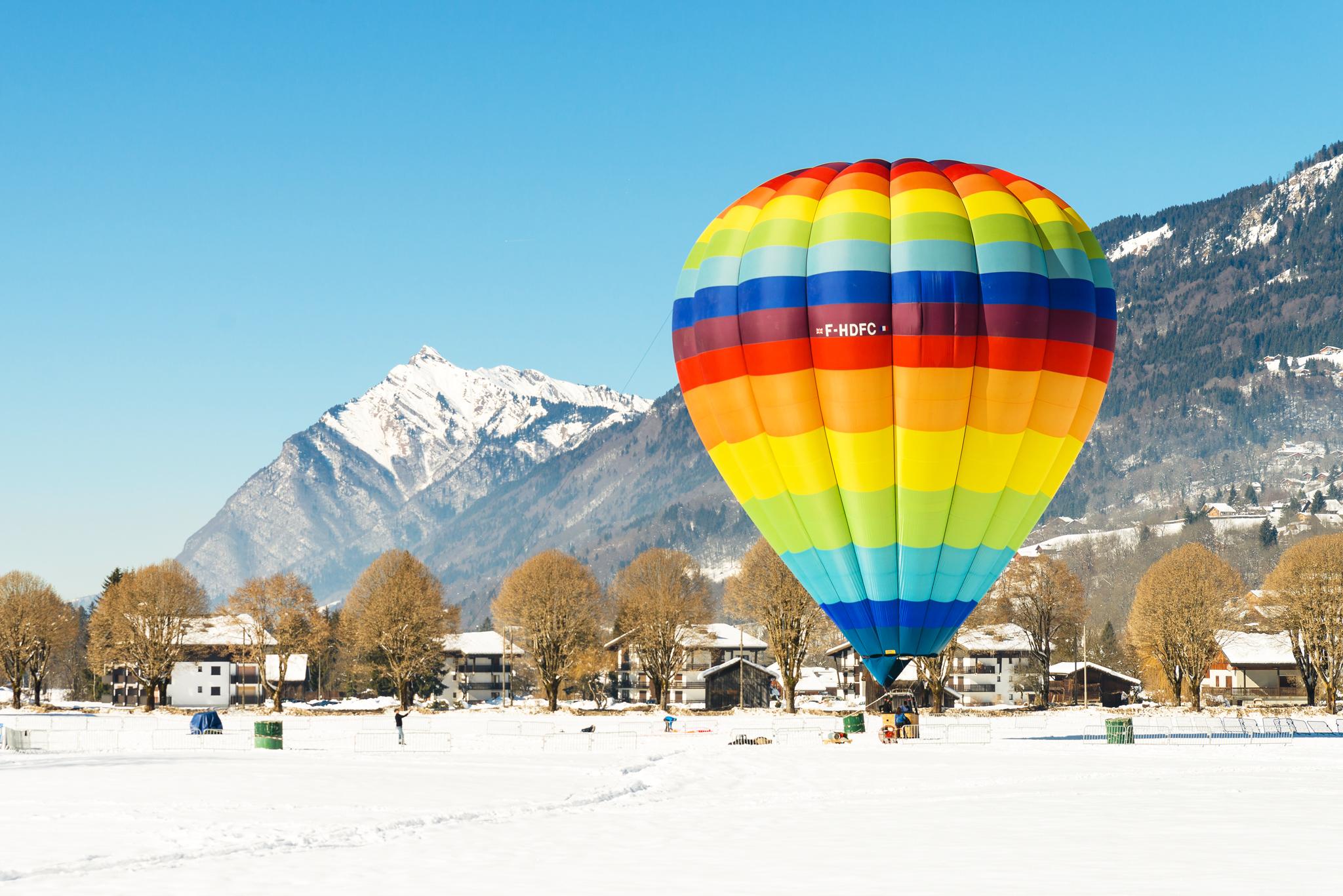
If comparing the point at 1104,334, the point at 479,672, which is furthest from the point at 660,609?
the point at 479,672

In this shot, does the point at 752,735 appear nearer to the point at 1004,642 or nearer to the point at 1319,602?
the point at 1319,602

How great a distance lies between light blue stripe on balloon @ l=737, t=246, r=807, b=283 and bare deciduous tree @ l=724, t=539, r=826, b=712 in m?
51.1

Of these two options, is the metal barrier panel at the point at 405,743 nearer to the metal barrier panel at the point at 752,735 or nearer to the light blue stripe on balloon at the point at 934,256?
the metal barrier panel at the point at 752,735

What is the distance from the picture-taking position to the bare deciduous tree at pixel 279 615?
356 ft

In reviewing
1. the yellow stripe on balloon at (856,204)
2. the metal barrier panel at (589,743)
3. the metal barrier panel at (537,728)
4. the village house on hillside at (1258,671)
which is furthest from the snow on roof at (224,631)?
the village house on hillside at (1258,671)

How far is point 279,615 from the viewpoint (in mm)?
109438

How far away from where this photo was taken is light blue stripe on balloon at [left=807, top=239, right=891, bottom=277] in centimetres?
4644

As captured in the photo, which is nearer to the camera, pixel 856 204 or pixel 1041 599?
pixel 856 204

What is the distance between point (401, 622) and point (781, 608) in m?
29.5

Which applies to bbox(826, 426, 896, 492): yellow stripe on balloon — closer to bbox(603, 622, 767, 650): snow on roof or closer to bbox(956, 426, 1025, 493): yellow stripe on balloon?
bbox(956, 426, 1025, 493): yellow stripe on balloon

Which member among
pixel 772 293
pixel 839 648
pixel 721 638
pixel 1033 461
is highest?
pixel 772 293

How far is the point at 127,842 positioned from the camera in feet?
88.0

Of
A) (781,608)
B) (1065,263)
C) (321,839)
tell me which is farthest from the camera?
(781,608)

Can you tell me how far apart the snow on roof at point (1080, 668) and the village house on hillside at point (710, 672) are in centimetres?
2580
